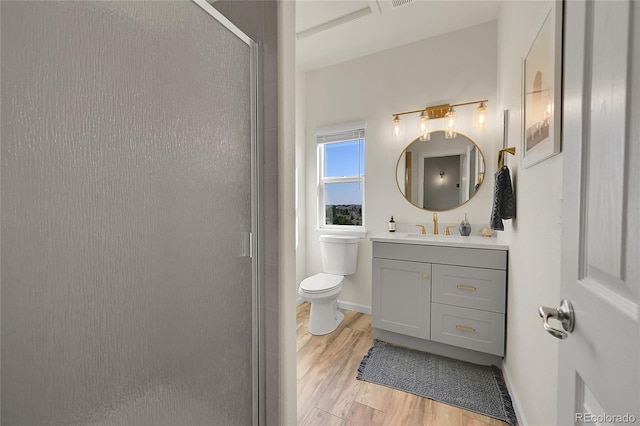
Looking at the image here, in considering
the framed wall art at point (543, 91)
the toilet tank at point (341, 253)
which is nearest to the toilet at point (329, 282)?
the toilet tank at point (341, 253)

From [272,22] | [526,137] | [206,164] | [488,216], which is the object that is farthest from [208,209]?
[488,216]

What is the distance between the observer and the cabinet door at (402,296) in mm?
2047

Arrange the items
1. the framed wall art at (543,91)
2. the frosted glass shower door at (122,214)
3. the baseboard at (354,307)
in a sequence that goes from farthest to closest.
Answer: the baseboard at (354,307) → the framed wall art at (543,91) → the frosted glass shower door at (122,214)

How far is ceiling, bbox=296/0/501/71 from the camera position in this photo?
2049 mm

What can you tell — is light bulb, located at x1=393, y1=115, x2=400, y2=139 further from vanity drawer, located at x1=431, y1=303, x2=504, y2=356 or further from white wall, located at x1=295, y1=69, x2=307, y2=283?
vanity drawer, located at x1=431, y1=303, x2=504, y2=356

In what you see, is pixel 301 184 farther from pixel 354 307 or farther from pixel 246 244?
pixel 246 244

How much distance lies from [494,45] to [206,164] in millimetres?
2584

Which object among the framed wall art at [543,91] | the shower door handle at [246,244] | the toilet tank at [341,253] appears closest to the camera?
the framed wall art at [543,91]

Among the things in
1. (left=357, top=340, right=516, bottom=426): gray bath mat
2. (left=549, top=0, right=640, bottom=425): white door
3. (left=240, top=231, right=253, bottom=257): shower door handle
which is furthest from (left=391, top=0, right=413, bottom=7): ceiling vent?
(left=357, top=340, right=516, bottom=426): gray bath mat

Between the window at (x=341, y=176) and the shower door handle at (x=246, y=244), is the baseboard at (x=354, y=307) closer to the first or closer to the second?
the window at (x=341, y=176)

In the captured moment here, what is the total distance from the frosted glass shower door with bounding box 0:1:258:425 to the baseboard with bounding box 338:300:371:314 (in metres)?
1.92

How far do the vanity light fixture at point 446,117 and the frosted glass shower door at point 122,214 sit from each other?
6.12 feet

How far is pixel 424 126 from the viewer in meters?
2.46

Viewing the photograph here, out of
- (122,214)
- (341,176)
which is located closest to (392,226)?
(341,176)
